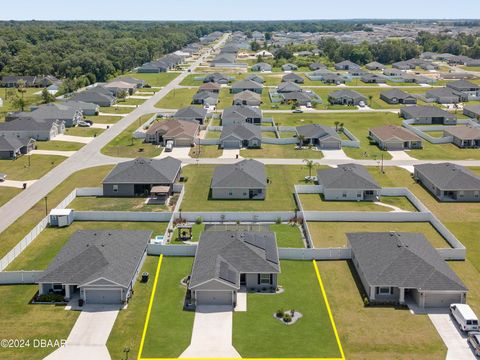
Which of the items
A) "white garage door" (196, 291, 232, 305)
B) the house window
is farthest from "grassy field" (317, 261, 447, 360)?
"white garage door" (196, 291, 232, 305)

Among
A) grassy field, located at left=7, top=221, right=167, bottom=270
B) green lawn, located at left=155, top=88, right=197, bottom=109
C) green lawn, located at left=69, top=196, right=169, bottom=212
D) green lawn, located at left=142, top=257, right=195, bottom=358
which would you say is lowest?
green lawn, located at left=142, top=257, right=195, bottom=358

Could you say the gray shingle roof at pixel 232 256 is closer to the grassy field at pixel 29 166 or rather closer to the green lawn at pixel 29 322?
the green lawn at pixel 29 322

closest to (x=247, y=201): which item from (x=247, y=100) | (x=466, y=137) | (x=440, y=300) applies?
(x=440, y=300)

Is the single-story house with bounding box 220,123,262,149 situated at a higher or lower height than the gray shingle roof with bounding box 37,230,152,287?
higher

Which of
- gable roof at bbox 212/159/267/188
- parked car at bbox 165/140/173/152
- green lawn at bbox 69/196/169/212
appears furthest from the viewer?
parked car at bbox 165/140/173/152

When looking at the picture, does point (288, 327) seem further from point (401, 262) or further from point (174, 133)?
point (174, 133)

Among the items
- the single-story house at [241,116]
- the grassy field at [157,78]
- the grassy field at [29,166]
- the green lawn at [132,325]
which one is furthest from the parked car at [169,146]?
the grassy field at [157,78]

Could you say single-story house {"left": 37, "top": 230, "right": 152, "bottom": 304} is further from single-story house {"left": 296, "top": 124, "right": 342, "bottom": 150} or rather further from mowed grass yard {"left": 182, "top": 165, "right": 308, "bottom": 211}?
single-story house {"left": 296, "top": 124, "right": 342, "bottom": 150}

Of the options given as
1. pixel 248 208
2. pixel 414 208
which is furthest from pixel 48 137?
pixel 414 208
